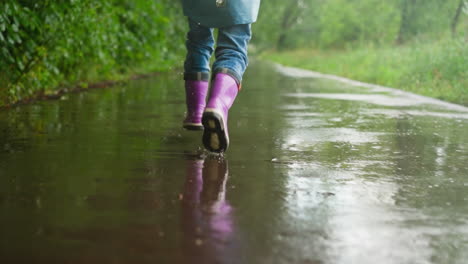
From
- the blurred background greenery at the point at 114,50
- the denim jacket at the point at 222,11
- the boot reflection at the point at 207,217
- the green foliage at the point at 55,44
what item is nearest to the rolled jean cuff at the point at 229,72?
the denim jacket at the point at 222,11

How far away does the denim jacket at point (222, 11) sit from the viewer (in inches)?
173

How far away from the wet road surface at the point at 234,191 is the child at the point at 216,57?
0.64 feet

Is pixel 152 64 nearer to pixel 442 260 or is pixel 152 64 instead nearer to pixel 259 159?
pixel 259 159

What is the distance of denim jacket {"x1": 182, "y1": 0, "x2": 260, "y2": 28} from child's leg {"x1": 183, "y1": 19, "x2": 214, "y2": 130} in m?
0.19

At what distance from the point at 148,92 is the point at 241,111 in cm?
264

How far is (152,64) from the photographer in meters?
15.6

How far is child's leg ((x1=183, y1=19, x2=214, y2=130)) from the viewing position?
4723 mm

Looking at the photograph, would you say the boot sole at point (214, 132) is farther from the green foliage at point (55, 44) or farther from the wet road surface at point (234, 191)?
the green foliage at point (55, 44)

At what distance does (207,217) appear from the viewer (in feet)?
8.98

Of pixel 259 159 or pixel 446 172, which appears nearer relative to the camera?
pixel 446 172

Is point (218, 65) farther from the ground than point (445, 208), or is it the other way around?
point (218, 65)

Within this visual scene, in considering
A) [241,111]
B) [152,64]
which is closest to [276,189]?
[241,111]

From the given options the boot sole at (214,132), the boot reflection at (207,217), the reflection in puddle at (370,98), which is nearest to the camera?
the boot reflection at (207,217)

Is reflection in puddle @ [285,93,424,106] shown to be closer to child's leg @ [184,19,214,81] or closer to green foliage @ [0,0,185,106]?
green foliage @ [0,0,185,106]
